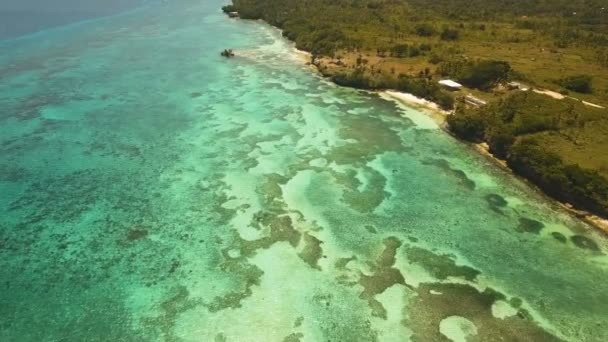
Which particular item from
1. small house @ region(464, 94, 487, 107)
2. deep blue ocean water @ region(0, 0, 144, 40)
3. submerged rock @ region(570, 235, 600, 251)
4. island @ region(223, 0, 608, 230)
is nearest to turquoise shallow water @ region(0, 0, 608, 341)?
submerged rock @ region(570, 235, 600, 251)

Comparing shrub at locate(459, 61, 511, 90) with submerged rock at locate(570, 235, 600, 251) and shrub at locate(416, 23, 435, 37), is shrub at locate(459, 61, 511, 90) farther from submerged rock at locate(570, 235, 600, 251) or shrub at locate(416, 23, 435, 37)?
submerged rock at locate(570, 235, 600, 251)

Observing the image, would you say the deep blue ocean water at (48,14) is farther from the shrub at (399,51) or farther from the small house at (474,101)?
the small house at (474,101)

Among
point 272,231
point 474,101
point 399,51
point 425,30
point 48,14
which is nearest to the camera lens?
point 272,231

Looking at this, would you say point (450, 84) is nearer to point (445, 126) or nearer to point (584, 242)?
point (445, 126)

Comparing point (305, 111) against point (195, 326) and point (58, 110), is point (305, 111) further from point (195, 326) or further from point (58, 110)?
point (195, 326)

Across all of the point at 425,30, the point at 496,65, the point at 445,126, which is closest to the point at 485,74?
the point at 496,65

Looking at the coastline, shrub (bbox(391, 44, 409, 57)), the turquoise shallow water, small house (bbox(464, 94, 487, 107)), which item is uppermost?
shrub (bbox(391, 44, 409, 57))
